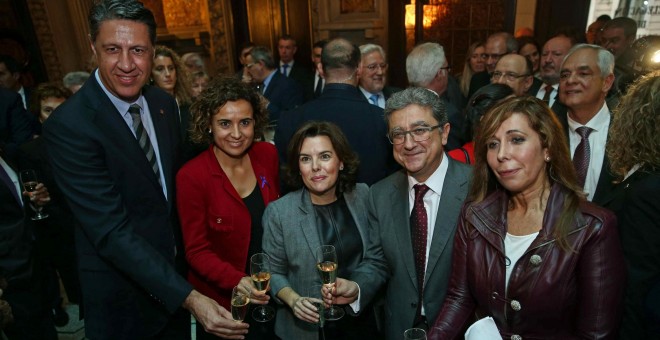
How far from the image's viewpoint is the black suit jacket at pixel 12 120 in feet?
13.2

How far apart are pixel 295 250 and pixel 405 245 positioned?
1.95 feet

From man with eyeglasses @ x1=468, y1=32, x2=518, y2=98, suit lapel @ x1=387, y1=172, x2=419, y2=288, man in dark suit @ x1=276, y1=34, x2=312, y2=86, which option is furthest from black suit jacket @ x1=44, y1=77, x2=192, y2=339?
man in dark suit @ x1=276, y1=34, x2=312, y2=86

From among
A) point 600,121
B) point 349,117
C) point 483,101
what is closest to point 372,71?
point 349,117

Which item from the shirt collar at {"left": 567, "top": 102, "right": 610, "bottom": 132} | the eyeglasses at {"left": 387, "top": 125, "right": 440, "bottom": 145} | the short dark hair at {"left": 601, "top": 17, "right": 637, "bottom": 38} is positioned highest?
the short dark hair at {"left": 601, "top": 17, "right": 637, "bottom": 38}

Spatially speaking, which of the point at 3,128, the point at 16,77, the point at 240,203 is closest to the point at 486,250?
the point at 240,203

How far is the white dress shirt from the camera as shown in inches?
111

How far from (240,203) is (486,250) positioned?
139cm

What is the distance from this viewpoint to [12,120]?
409cm

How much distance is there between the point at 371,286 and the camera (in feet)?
7.37

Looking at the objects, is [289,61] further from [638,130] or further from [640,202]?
[640,202]

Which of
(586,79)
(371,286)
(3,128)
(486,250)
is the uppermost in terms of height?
(586,79)

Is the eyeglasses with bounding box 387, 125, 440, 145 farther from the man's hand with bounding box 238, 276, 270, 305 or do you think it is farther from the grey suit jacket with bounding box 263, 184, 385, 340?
the man's hand with bounding box 238, 276, 270, 305

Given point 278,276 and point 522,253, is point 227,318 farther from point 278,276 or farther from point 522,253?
point 522,253

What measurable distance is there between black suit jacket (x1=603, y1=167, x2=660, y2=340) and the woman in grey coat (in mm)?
1193
